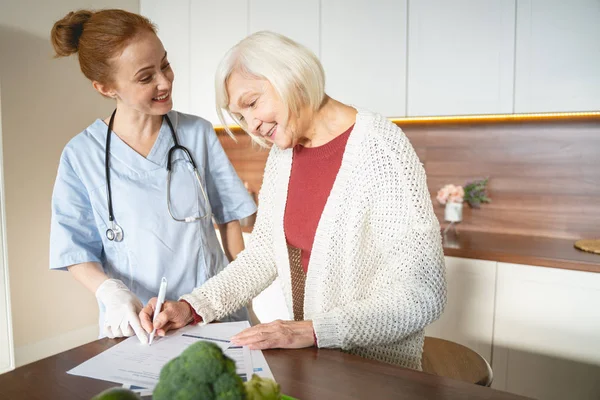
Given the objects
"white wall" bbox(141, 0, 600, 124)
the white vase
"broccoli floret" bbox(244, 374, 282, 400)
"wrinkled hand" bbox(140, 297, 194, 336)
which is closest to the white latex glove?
"wrinkled hand" bbox(140, 297, 194, 336)

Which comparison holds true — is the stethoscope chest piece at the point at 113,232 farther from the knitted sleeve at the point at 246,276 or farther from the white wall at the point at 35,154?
the white wall at the point at 35,154

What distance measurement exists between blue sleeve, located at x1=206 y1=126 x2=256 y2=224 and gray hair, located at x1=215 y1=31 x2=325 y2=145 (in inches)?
17.7

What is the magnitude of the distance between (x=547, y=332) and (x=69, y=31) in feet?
6.62

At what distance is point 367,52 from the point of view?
2477 millimetres

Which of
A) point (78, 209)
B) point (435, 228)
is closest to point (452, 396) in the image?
point (435, 228)

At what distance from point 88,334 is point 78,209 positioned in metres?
2.17

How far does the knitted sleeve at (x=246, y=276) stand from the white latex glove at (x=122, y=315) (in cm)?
12

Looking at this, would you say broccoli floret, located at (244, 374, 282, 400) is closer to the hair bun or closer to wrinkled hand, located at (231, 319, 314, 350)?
wrinkled hand, located at (231, 319, 314, 350)

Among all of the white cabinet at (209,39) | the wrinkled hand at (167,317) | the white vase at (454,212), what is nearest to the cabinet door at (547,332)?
the white vase at (454,212)

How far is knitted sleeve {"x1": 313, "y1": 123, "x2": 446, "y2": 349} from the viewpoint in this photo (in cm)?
98

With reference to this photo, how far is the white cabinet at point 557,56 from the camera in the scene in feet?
6.51

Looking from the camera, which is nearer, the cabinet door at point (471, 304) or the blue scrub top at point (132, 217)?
the blue scrub top at point (132, 217)

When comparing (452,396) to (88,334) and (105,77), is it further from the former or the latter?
(88,334)

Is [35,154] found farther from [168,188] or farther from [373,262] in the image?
[373,262]
